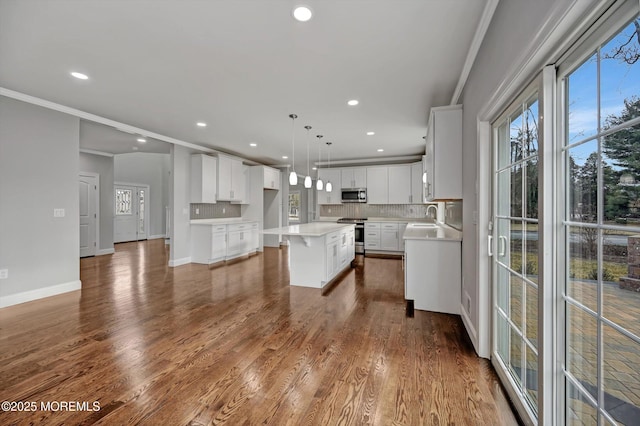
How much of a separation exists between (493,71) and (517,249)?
48.0 inches

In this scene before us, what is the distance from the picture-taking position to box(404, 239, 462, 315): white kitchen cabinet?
3.04 m

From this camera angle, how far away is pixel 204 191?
5.86 meters

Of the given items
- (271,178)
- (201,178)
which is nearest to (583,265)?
(201,178)

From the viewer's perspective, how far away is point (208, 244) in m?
5.71

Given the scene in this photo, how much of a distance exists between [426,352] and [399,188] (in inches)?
206

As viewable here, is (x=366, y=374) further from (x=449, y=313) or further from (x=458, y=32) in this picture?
(x=458, y=32)

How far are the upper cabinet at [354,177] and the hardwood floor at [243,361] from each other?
407 cm

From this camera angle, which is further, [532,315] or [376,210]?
[376,210]

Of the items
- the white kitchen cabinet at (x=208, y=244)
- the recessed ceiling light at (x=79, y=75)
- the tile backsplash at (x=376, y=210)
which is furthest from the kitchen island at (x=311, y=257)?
the tile backsplash at (x=376, y=210)

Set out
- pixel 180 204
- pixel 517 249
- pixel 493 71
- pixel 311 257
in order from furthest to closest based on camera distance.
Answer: pixel 180 204 < pixel 311 257 < pixel 493 71 < pixel 517 249

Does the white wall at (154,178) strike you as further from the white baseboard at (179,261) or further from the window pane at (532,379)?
the window pane at (532,379)

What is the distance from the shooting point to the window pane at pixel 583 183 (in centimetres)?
101

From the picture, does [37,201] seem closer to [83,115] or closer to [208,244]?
[83,115]

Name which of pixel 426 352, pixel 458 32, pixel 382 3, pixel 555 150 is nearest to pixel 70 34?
pixel 382 3
